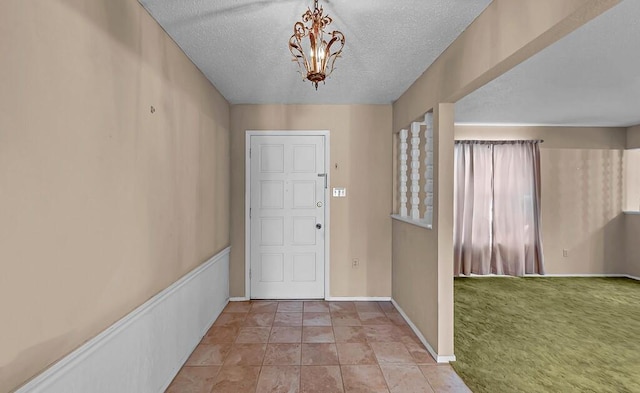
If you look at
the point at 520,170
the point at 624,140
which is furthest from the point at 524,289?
the point at 624,140

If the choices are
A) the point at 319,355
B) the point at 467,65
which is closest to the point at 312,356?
the point at 319,355

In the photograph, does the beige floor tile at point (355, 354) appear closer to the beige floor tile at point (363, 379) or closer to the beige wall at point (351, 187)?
the beige floor tile at point (363, 379)

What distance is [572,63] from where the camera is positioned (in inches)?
108

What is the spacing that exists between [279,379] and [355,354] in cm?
71

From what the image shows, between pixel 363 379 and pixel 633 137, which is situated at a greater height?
pixel 633 137

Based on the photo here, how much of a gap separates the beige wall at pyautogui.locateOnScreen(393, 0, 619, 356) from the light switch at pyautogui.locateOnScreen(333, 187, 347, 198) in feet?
3.43

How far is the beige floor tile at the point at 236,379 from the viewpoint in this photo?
223 cm

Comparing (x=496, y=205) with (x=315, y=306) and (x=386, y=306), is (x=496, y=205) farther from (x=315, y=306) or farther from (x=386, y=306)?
(x=315, y=306)

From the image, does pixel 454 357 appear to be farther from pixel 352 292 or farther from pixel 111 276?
pixel 111 276

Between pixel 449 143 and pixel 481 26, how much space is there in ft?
3.02

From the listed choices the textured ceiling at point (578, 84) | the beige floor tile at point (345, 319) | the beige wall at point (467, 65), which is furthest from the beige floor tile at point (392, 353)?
the textured ceiling at point (578, 84)

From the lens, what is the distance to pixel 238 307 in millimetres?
3758

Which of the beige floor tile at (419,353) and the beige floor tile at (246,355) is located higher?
the beige floor tile at (246,355)

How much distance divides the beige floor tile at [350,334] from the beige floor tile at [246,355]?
72 cm
